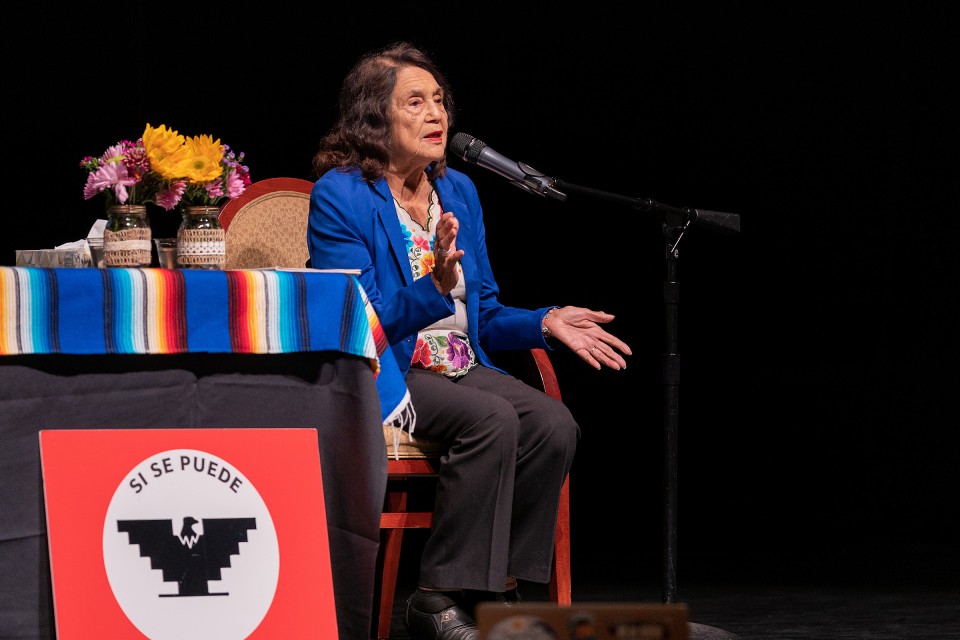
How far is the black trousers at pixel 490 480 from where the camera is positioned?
2.32 m

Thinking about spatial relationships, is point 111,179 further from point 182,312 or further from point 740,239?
point 740,239

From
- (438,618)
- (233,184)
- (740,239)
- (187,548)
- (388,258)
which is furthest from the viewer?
(740,239)

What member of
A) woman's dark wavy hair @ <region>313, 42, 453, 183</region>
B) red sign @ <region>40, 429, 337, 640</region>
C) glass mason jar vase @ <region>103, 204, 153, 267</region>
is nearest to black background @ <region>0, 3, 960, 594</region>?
woman's dark wavy hair @ <region>313, 42, 453, 183</region>

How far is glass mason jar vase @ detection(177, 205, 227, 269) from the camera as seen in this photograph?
2.08 m

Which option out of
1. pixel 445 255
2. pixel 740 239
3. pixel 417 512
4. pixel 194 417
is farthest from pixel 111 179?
pixel 740 239

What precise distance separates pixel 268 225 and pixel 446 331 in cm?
49

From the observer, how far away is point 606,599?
9.69 feet

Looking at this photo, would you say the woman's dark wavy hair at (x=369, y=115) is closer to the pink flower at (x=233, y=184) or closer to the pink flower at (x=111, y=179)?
the pink flower at (x=233, y=184)

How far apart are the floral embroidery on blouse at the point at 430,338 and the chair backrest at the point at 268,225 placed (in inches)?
11.4

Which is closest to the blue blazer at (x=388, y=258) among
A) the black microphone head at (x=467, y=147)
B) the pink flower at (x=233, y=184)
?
the black microphone head at (x=467, y=147)

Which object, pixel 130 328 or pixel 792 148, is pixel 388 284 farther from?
pixel 792 148

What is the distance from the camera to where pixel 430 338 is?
2.58 meters

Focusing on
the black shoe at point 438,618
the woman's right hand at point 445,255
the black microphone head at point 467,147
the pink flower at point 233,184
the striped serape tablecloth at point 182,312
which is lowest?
the black shoe at point 438,618

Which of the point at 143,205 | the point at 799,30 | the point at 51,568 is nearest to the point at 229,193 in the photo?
the point at 143,205
